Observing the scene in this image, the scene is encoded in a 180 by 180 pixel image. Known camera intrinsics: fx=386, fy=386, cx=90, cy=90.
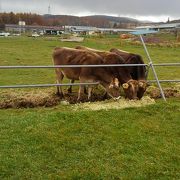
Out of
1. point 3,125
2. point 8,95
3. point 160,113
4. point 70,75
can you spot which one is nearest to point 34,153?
point 3,125

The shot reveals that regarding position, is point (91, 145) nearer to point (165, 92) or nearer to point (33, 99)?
point (33, 99)

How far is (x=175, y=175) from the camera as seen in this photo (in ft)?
17.7

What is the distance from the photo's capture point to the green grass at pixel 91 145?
5.39 meters

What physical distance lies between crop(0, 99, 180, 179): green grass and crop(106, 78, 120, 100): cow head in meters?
2.39

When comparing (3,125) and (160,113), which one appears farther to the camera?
(160,113)

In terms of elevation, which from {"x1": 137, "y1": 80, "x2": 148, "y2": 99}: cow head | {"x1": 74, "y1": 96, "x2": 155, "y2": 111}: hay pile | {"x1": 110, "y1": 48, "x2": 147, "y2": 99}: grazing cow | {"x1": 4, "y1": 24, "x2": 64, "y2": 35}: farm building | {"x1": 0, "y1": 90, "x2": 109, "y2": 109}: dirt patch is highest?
{"x1": 4, "y1": 24, "x2": 64, "y2": 35}: farm building

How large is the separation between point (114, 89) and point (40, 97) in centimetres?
201

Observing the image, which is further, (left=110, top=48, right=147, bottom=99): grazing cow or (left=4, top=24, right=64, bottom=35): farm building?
(left=4, top=24, right=64, bottom=35): farm building

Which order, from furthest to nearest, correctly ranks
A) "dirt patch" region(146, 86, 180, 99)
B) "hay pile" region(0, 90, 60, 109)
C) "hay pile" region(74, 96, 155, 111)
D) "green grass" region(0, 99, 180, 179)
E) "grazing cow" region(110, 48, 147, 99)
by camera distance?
"dirt patch" region(146, 86, 180, 99), "grazing cow" region(110, 48, 147, 99), "hay pile" region(0, 90, 60, 109), "hay pile" region(74, 96, 155, 111), "green grass" region(0, 99, 180, 179)

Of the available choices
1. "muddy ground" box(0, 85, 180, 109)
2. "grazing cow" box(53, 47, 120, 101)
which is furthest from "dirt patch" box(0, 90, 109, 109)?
"grazing cow" box(53, 47, 120, 101)

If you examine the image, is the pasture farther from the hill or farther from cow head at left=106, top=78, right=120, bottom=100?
the hill

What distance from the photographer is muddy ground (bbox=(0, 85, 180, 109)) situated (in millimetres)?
9898

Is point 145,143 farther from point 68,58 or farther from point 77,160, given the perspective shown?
point 68,58

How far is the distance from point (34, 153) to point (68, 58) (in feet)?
19.2
